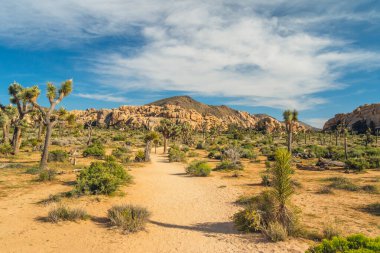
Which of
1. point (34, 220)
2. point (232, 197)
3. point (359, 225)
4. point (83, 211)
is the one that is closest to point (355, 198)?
point (359, 225)

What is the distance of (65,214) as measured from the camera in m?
9.47

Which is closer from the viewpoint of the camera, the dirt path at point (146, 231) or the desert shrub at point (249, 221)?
the dirt path at point (146, 231)

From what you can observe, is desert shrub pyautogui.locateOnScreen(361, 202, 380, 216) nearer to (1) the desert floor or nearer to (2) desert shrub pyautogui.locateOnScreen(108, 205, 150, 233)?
(1) the desert floor

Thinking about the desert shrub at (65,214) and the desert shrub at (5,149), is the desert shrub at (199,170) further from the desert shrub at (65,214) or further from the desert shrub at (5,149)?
the desert shrub at (5,149)

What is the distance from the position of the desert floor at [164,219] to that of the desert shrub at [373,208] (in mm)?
401

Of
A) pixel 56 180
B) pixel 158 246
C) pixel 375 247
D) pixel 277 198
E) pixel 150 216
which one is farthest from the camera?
pixel 56 180

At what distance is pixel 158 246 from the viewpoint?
784 centimetres

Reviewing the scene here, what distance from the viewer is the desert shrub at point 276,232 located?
7.82 metres

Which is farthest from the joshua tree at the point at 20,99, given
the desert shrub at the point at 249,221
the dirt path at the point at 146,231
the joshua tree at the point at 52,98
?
→ the desert shrub at the point at 249,221

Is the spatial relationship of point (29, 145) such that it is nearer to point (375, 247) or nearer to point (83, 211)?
point (83, 211)

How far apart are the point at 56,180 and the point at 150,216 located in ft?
28.3

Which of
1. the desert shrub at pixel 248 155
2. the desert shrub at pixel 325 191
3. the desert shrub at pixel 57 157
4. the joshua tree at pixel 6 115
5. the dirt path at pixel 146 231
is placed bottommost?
the dirt path at pixel 146 231

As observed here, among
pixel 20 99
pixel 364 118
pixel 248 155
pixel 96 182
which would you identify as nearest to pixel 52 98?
pixel 20 99

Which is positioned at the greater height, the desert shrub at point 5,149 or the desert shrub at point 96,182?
the desert shrub at point 5,149
